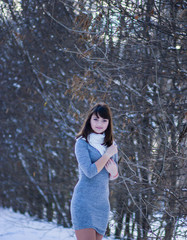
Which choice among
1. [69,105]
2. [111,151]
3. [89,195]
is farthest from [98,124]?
[69,105]

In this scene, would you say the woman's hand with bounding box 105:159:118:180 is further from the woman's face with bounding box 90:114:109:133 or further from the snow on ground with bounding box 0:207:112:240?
the snow on ground with bounding box 0:207:112:240

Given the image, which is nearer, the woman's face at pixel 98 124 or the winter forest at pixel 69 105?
the woman's face at pixel 98 124

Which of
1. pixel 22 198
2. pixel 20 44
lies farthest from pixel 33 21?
pixel 22 198

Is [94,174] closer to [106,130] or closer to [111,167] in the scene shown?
[111,167]

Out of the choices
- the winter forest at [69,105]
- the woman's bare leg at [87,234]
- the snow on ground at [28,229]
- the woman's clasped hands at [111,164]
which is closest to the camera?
the woman's bare leg at [87,234]

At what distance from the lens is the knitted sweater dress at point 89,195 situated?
249 centimetres

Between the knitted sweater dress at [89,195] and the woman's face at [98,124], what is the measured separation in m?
0.13

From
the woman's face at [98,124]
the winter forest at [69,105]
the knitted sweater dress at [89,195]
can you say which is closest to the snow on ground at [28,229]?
the winter forest at [69,105]

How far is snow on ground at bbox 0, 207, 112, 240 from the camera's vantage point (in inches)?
231

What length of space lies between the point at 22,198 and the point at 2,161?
2.67 feet

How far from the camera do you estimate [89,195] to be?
2.53 metres

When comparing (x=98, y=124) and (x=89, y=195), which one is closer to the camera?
(x=89, y=195)

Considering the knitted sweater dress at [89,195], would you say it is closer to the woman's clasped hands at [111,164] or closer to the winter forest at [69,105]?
the woman's clasped hands at [111,164]

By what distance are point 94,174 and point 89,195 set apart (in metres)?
0.16
